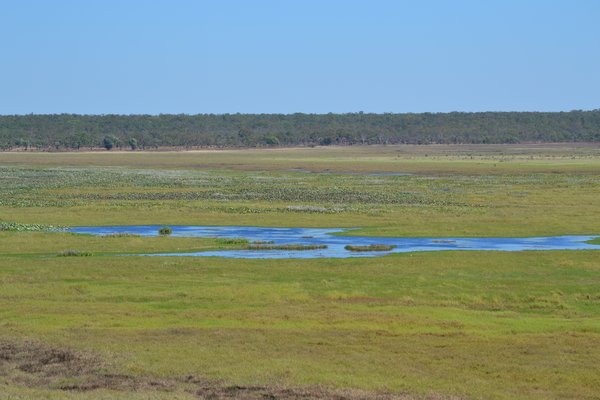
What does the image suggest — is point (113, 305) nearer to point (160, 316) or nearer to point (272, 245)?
point (160, 316)

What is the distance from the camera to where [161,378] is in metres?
21.1

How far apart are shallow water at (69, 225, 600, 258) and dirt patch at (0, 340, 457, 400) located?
55.3 ft

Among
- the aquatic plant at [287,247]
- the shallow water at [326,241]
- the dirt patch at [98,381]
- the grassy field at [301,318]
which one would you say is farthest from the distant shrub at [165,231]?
the dirt patch at [98,381]

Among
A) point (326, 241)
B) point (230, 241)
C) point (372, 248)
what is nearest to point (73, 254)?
point (230, 241)

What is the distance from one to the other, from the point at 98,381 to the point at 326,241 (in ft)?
81.2

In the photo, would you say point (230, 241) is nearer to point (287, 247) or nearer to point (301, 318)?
point (287, 247)

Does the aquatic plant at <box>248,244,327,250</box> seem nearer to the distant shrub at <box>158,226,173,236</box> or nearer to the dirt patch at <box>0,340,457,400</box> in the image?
the distant shrub at <box>158,226,173,236</box>

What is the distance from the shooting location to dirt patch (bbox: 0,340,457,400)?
19828 millimetres

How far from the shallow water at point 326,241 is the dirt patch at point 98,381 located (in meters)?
16.9

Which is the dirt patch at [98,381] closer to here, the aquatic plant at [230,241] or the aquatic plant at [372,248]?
the aquatic plant at [372,248]

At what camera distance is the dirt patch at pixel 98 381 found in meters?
19.8

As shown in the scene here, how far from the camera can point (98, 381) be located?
20.9 meters

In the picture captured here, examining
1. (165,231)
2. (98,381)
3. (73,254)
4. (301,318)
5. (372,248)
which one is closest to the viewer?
(98,381)

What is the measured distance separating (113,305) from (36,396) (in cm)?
899
